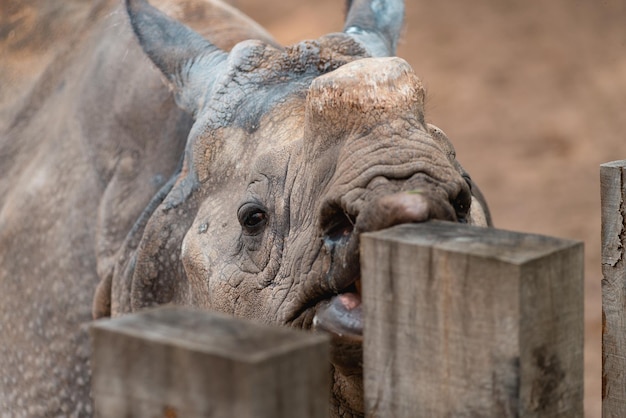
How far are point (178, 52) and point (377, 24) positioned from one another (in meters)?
0.64

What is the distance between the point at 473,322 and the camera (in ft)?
5.14

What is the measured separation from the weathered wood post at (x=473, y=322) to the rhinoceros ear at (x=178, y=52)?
1.66 meters

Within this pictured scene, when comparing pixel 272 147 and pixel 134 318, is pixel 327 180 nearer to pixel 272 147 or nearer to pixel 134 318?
pixel 272 147

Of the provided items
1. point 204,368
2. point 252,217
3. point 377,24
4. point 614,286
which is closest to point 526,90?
point 377,24

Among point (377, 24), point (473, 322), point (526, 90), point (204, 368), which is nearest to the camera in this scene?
point (204, 368)

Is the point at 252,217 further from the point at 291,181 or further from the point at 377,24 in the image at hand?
the point at 377,24

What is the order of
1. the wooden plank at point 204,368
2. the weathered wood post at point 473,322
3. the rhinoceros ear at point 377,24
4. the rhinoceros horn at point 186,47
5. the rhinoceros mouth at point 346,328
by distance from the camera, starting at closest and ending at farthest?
the wooden plank at point 204,368 → the weathered wood post at point 473,322 → the rhinoceros mouth at point 346,328 → the rhinoceros horn at point 186,47 → the rhinoceros ear at point 377,24

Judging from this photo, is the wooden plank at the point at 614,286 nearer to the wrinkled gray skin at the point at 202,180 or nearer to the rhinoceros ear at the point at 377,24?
the wrinkled gray skin at the point at 202,180

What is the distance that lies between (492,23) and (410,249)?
9299 mm

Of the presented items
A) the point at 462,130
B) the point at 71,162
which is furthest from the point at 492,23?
the point at 71,162

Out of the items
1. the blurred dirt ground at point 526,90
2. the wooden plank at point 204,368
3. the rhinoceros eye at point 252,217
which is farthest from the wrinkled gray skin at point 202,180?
the blurred dirt ground at point 526,90

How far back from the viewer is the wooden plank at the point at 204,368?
132 cm

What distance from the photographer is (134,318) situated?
1.47m

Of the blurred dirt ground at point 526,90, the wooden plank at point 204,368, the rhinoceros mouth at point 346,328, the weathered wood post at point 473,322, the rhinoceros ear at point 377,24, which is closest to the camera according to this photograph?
the wooden plank at point 204,368
